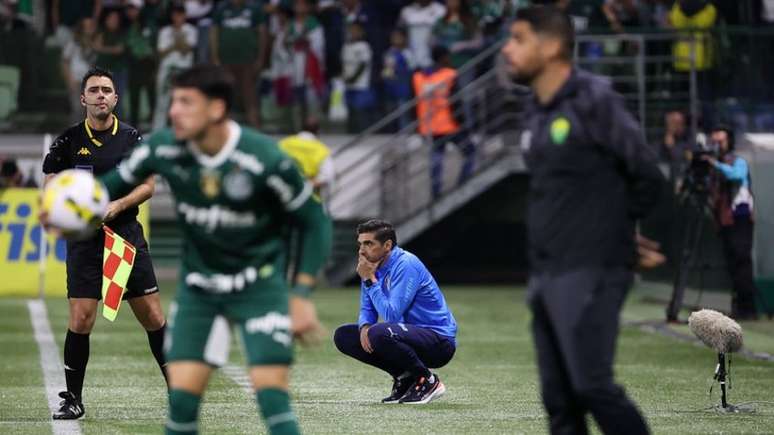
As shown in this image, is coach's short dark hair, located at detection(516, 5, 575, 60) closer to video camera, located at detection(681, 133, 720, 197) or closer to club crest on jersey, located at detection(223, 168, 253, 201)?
club crest on jersey, located at detection(223, 168, 253, 201)

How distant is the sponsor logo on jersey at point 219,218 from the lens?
22.9ft

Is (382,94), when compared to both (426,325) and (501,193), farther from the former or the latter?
(426,325)

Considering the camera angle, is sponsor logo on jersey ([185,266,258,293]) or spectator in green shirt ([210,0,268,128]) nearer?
sponsor logo on jersey ([185,266,258,293])

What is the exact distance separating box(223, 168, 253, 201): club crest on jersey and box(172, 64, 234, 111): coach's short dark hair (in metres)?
0.30

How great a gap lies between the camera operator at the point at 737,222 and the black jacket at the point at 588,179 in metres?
11.7

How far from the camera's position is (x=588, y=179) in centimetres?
681

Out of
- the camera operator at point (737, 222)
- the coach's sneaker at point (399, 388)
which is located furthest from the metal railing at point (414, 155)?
the coach's sneaker at point (399, 388)

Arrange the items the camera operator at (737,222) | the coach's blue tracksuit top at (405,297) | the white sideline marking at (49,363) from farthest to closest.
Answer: the camera operator at (737,222), the coach's blue tracksuit top at (405,297), the white sideline marking at (49,363)

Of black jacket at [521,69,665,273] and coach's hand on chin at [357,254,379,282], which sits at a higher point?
black jacket at [521,69,665,273]

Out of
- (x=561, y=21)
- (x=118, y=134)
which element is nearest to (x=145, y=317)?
(x=118, y=134)

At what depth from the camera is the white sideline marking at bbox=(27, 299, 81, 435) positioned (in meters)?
10.0

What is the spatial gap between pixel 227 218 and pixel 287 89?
746 inches

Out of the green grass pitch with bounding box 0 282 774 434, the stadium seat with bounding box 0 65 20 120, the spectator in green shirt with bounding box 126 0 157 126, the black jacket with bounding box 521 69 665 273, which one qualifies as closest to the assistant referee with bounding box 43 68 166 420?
the green grass pitch with bounding box 0 282 774 434

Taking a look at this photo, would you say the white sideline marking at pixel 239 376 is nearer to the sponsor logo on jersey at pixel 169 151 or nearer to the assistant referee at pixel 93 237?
the assistant referee at pixel 93 237
